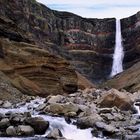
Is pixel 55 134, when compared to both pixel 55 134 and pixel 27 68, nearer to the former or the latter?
pixel 55 134

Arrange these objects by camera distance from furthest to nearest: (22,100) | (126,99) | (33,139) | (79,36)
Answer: (79,36), (22,100), (126,99), (33,139)

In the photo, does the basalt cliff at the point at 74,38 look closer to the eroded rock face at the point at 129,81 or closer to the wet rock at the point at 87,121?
the eroded rock face at the point at 129,81

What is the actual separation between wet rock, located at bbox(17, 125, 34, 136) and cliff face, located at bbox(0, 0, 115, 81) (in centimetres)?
6192

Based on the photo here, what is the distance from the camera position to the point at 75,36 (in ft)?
334

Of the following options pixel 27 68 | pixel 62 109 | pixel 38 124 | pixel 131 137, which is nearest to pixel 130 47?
pixel 27 68

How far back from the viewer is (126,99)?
3244 cm

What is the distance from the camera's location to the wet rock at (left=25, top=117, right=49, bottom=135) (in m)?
23.7

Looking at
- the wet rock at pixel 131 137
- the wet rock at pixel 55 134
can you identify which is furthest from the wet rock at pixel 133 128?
the wet rock at pixel 55 134

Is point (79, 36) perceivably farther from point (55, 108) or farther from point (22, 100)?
point (55, 108)

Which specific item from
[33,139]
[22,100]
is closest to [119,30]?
[22,100]

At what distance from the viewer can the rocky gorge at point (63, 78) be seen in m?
24.5

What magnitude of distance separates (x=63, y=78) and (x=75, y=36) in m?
52.2

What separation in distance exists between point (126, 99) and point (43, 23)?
64310 millimetres

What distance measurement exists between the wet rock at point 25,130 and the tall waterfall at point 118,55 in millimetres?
66835
